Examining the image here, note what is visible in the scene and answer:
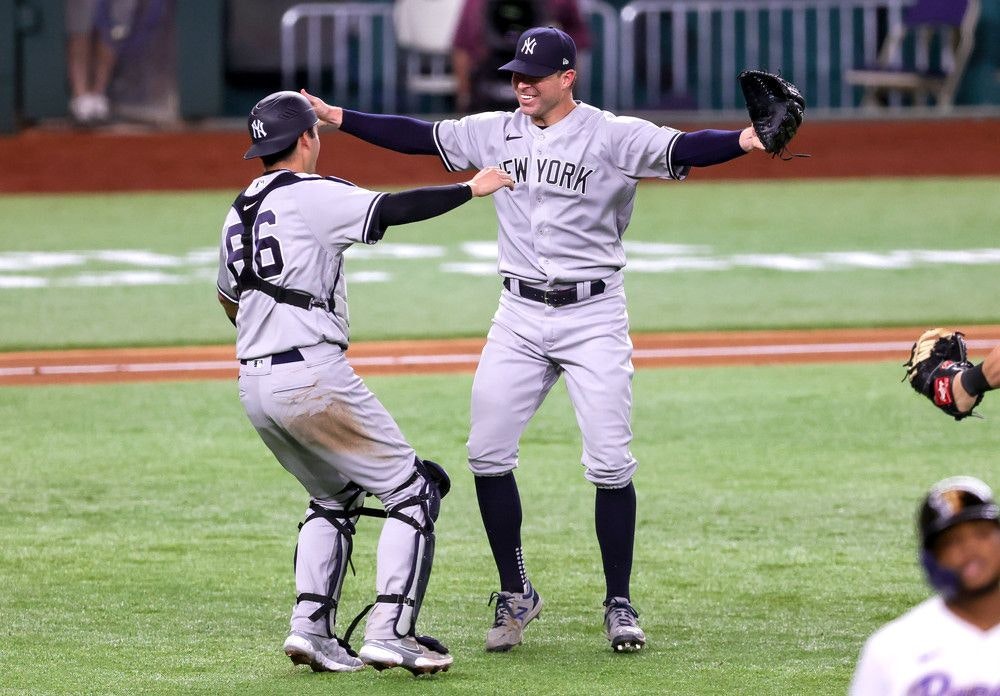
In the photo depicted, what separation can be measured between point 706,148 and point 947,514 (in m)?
2.94

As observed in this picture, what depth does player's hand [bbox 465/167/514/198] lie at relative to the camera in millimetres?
5016

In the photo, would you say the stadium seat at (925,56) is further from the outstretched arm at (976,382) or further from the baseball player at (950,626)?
the baseball player at (950,626)

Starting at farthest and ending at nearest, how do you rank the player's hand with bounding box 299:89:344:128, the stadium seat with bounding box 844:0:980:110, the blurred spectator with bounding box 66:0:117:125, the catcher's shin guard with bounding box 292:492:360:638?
the stadium seat with bounding box 844:0:980:110 < the blurred spectator with bounding box 66:0:117:125 < the player's hand with bounding box 299:89:344:128 < the catcher's shin guard with bounding box 292:492:360:638

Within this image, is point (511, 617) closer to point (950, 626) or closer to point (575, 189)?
point (575, 189)

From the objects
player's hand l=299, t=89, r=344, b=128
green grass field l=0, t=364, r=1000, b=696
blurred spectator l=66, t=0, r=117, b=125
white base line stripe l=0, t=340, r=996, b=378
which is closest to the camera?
green grass field l=0, t=364, r=1000, b=696

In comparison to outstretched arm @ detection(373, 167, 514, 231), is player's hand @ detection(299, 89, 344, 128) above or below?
above

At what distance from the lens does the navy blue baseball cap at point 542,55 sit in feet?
18.0

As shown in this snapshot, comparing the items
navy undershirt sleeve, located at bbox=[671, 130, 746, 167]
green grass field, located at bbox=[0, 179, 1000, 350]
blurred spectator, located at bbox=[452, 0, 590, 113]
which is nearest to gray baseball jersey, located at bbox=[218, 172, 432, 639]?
navy undershirt sleeve, located at bbox=[671, 130, 746, 167]

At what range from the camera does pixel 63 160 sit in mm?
19203

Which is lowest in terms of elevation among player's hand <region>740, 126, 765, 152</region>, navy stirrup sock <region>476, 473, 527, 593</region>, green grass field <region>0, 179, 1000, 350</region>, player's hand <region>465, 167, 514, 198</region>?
green grass field <region>0, 179, 1000, 350</region>

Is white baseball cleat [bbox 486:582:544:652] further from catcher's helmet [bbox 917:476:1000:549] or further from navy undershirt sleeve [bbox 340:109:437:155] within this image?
catcher's helmet [bbox 917:476:1000:549]

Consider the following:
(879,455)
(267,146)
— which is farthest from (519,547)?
(879,455)

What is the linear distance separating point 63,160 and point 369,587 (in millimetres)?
14136

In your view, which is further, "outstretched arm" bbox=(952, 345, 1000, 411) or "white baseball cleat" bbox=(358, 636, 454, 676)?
"white baseball cleat" bbox=(358, 636, 454, 676)
